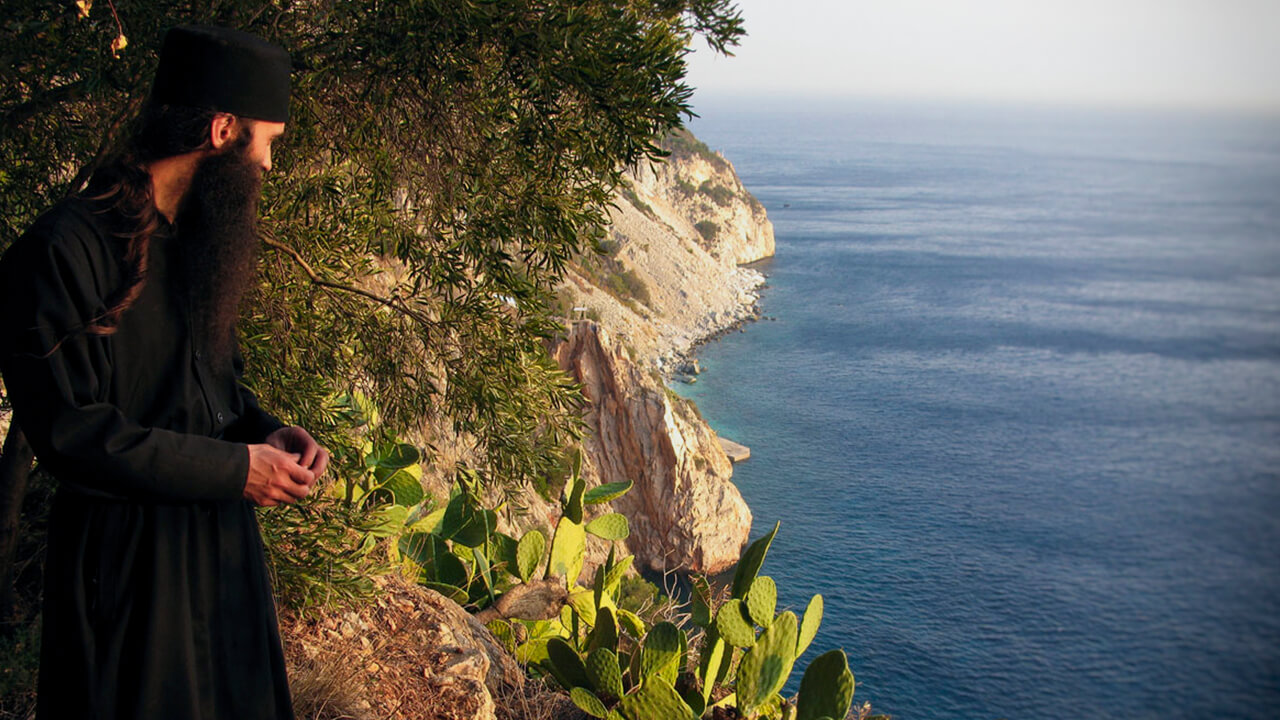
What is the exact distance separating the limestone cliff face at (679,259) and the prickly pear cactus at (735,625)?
47040 mm

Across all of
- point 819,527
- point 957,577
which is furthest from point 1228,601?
point 819,527

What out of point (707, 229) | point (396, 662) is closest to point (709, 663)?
point (396, 662)

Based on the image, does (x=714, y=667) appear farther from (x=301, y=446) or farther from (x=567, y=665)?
(x=301, y=446)

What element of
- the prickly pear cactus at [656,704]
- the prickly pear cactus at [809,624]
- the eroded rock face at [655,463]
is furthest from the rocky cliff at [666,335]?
the prickly pear cactus at [809,624]

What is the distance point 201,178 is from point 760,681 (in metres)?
3.52

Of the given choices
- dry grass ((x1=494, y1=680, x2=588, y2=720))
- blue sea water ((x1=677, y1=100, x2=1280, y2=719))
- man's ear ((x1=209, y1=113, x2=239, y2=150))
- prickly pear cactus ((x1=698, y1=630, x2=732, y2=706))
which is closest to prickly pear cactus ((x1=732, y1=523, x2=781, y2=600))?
prickly pear cactus ((x1=698, y1=630, x2=732, y2=706))

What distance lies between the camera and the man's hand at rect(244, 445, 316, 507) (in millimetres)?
1852

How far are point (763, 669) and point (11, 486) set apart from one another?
11.0 feet

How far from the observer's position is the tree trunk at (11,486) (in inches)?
135

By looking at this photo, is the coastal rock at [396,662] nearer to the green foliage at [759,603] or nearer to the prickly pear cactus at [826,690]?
the green foliage at [759,603]

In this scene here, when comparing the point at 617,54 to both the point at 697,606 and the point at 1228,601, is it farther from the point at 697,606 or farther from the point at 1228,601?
the point at 1228,601

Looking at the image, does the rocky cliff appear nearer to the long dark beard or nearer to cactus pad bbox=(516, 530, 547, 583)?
cactus pad bbox=(516, 530, 547, 583)

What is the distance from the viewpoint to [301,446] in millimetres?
2023

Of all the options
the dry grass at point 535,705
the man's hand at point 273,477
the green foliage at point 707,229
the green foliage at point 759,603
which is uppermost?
the man's hand at point 273,477
